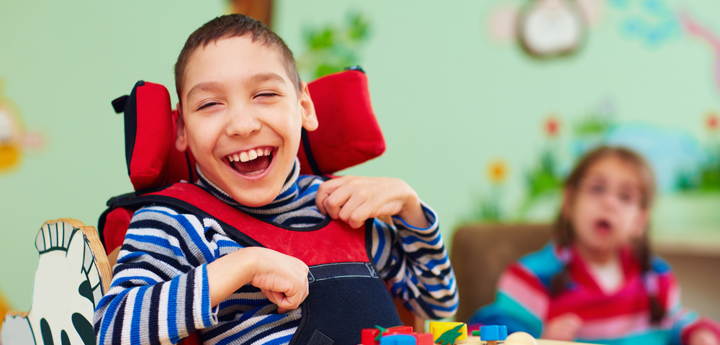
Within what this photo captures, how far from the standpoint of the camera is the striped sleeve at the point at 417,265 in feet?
2.38

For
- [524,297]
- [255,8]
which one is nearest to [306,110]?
[255,8]

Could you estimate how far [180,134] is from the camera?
68 cm

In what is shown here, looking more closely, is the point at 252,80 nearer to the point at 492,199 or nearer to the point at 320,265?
the point at 320,265

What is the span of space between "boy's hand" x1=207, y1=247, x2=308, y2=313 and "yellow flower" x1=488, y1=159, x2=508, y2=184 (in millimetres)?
1298

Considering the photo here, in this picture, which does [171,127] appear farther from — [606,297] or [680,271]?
[680,271]

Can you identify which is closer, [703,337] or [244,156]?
[244,156]

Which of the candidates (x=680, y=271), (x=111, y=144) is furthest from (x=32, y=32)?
(x=680, y=271)

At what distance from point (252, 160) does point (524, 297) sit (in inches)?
45.5

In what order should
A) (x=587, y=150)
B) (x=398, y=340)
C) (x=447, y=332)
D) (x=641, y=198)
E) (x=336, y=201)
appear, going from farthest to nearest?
(x=587, y=150) < (x=641, y=198) < (x=336, y=201) < (x=447, y=332) < (x=398, y=340)

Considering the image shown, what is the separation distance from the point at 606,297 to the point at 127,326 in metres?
1.39

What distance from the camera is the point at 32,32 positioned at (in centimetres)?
135

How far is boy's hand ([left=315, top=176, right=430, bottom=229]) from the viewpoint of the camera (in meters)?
0.67

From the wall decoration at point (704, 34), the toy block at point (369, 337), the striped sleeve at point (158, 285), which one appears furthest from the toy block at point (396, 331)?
the wall decoration at point (704, 34)

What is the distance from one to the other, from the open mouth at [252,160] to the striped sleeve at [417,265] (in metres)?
0.18
